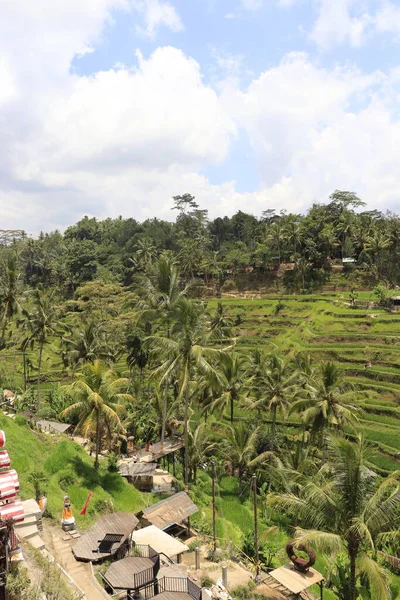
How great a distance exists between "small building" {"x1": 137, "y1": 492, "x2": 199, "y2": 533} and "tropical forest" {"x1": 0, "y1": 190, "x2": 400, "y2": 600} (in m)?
1.39

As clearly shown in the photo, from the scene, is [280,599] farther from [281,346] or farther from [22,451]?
[281,346]

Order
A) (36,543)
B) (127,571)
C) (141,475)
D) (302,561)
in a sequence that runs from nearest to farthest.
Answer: (127,571)
(36,543)
(302,561)
(141,475)

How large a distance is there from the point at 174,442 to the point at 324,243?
57373mm

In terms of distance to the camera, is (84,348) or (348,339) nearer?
(84,348)

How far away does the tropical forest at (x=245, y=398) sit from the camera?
55.4ft

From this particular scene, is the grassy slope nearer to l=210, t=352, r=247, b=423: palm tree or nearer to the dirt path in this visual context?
the dirt path

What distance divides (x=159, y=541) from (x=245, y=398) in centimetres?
2065

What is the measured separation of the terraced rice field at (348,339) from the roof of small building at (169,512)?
15462mm

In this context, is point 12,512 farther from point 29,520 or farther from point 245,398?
point 245,398

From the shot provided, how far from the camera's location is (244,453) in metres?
31.5

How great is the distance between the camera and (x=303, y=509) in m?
15.3

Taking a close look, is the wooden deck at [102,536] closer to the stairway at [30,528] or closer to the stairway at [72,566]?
the stairway at [72,566]

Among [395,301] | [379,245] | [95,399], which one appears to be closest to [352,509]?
[95,399]

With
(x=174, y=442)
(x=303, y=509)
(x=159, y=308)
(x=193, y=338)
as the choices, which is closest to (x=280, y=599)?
(x=303, y=509)
